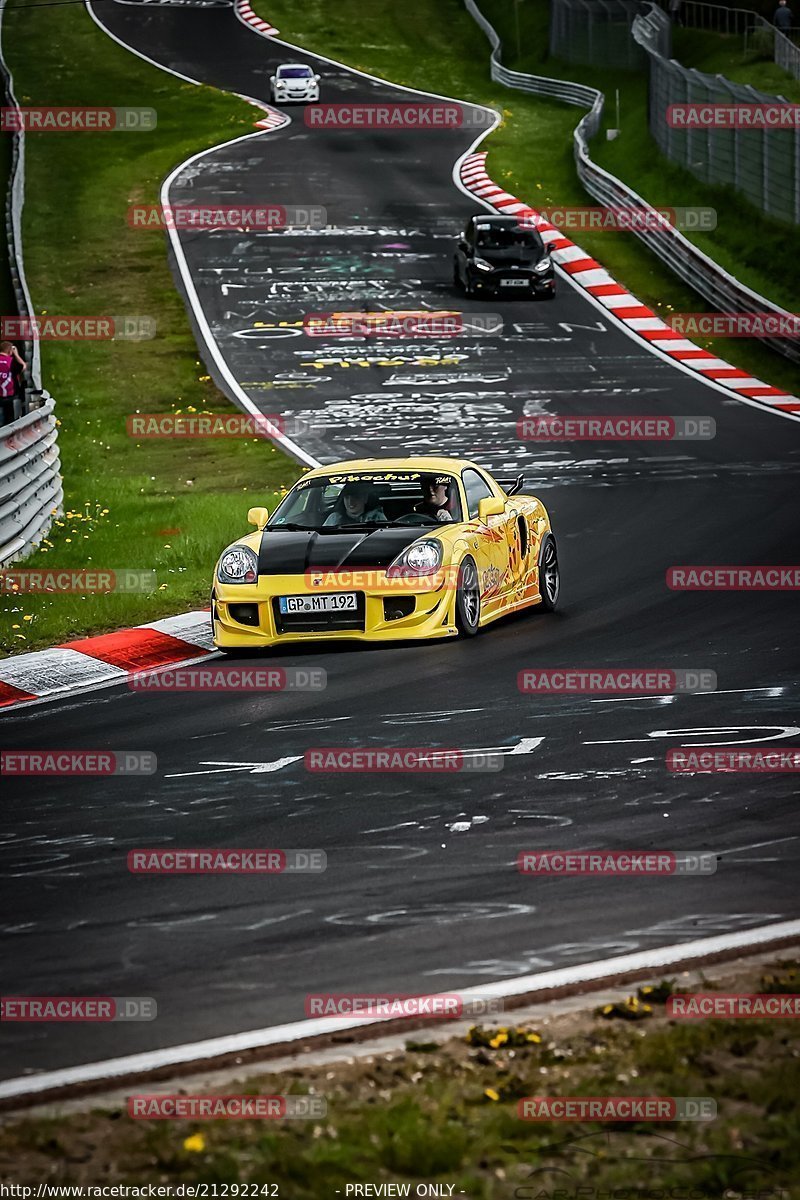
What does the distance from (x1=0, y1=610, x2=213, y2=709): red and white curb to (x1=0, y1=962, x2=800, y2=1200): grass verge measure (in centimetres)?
703

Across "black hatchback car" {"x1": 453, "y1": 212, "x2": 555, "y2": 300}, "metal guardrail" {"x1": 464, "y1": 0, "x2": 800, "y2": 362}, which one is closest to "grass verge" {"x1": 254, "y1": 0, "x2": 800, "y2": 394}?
"metal guardrail" {"x1": 464, "y1": 0, "x2": 800, "y2": 362}

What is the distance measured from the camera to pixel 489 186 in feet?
A: 140

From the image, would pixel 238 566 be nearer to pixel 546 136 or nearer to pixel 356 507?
pixel 356 507

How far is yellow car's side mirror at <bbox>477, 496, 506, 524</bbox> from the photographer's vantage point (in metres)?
13.9

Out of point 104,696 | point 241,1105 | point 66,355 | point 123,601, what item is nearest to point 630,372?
point 66,355

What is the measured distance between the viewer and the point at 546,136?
4800 cm

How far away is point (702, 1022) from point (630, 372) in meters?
23.1

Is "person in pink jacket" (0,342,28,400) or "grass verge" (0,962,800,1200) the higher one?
"grass verge" (0,962,800,1200)

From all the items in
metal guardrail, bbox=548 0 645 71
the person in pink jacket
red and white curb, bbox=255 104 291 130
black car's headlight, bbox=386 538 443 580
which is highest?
metal guardrail, bbox=548 0 645 71

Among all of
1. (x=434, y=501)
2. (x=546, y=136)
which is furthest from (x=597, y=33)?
(x=434, y=501)

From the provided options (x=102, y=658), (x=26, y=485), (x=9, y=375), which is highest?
Answer: (x=9, y=375)

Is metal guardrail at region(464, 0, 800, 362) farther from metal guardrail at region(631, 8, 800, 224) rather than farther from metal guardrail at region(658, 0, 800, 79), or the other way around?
metal guardrail at region(658, 0, 800, 79)

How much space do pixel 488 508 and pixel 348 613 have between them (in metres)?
1.55

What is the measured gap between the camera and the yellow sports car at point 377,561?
13086 mm
